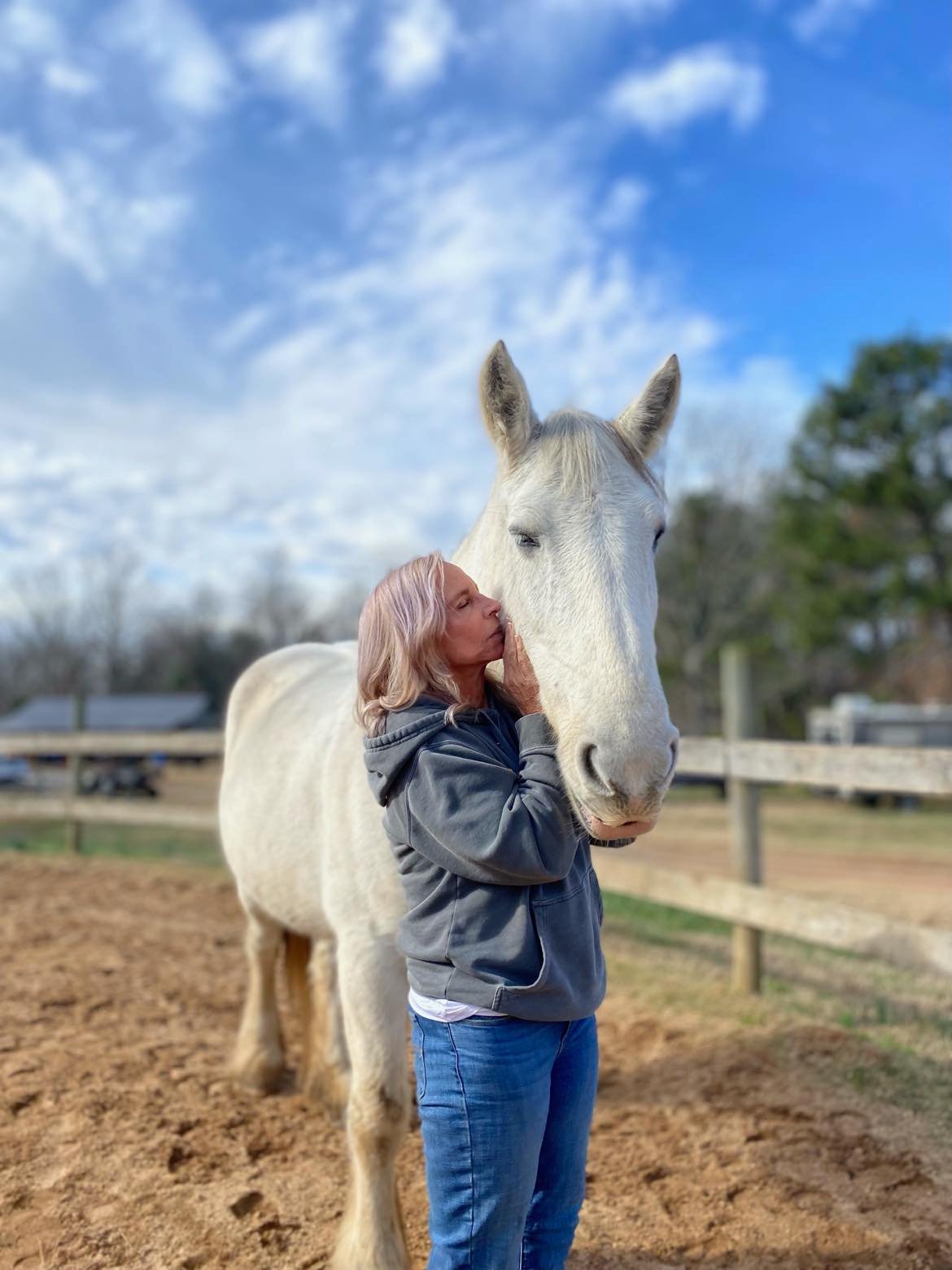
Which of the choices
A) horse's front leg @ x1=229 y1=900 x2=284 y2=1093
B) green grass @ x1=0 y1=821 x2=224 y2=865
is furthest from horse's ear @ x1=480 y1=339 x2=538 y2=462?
green grass @ x1=0 y1=821 x2=224 y2=865

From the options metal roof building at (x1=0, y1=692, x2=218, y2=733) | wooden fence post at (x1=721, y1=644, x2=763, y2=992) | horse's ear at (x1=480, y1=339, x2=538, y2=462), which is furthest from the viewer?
metal roof building at (x1=0, y1=692, x2=218, y2=733)

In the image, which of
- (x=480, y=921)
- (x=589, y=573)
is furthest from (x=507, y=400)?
(x=480, y=921)

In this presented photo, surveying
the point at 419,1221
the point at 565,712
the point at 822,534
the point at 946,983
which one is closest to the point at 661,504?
the point at 565,712

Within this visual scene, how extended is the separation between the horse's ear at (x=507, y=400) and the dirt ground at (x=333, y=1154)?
7.18 feet

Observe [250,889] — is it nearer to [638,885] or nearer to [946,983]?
[638,885]

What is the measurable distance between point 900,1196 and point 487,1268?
71.7 inches

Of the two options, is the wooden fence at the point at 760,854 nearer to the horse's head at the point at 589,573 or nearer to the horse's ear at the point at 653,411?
the horse's ear at the point at 653,411

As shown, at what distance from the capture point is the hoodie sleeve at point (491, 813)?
160 centimetres

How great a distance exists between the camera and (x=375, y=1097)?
2.36 m

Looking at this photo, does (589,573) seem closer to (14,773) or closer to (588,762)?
(588,762)

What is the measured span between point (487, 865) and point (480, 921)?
0.14 meters

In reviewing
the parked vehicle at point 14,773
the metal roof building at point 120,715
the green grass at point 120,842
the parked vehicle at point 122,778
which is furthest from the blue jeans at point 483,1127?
the metal roof building at point 120,715

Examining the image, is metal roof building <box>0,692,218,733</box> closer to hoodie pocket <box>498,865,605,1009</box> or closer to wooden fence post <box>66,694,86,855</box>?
wooden fence post <box>66,694,86,855</box>

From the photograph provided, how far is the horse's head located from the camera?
1551mm
